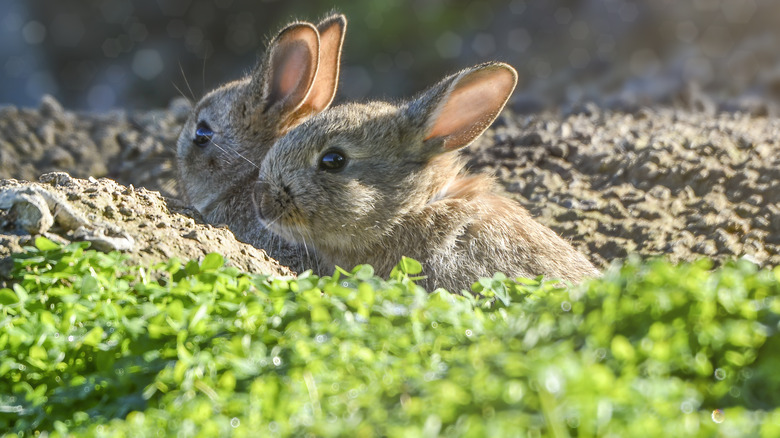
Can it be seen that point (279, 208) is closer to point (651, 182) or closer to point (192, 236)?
point (192, 236)

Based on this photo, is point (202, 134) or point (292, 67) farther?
point (202, 134)

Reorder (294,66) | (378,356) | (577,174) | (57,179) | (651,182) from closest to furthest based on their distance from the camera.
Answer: (378,356) → (57,179) → (294,66) → (651,182) → (577,174)

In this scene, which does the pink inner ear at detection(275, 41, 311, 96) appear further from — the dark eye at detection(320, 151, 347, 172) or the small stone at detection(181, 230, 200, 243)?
the small stone at detection(181, 230, 200, 243)

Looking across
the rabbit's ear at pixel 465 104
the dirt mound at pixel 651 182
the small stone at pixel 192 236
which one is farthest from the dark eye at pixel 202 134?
the dirt mound at pixel 651 182

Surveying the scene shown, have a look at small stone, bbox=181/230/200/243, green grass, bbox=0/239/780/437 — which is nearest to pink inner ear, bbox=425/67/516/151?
small stone, bbox=181/230/200/243

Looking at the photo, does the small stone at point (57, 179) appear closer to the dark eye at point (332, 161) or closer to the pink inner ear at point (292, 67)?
the dark eye at point (332, 161)

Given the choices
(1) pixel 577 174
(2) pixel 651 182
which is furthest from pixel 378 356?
(1) pixel 577 174
